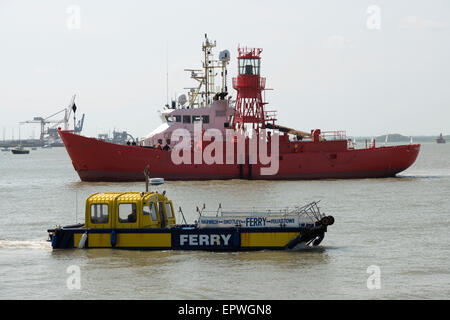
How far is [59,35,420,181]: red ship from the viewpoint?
54.1 meters

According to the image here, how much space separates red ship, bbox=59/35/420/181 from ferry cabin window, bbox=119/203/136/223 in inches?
1235

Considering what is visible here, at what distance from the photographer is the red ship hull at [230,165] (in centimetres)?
5406

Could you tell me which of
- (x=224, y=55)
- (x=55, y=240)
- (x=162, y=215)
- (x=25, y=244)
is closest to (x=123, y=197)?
(x=162, y=215)

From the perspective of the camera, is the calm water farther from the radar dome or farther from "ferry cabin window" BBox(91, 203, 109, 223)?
the radar dome

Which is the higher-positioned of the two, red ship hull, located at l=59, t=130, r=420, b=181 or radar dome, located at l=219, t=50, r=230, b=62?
radar dome, located at l=219, t=50, r=230, b=62

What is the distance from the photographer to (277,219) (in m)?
22.3

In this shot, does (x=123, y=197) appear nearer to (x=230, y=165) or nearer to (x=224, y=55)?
(x=230, y=165)

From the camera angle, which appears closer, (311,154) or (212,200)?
(212,200)

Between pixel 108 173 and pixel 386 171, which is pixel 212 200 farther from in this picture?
pixel 386 171

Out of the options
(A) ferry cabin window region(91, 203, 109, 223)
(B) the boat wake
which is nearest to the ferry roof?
(A) ferry cabin window region(91, 203, 109, 223)

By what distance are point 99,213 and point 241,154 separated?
32.2 meters
